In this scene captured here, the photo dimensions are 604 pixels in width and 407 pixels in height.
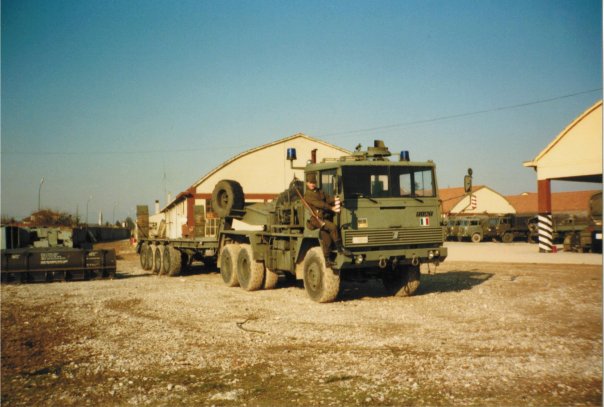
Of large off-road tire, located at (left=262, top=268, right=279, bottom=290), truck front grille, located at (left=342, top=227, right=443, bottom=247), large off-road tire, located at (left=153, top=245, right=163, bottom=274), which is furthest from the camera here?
large off-road tire, located at (left=153, top=245, right=163, bottom=274)

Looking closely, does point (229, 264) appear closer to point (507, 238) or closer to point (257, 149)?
point (257, 149)

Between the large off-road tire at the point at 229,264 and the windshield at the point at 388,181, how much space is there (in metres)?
4.51

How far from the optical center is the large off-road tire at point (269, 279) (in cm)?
1249

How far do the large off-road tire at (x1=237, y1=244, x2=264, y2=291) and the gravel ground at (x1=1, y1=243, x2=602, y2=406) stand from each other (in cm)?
54

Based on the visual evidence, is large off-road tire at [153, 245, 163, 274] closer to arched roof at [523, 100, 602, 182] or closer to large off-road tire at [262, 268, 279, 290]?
large off-road tire at [262, 268, 279, 290]

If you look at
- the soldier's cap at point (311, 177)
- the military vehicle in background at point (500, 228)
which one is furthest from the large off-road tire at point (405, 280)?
the military vehicle in background at point (500, 228)

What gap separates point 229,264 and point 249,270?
115cm

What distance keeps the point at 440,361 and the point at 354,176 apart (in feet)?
15.4

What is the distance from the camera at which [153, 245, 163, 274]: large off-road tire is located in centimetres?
1742

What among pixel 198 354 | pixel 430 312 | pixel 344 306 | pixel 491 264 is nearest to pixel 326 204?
pixel 344 306

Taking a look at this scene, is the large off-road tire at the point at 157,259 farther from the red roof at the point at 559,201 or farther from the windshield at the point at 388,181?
the red roof at the point at 559,201

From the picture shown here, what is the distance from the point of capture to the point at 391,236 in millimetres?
9766

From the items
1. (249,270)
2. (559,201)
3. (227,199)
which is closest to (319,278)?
(249,270)

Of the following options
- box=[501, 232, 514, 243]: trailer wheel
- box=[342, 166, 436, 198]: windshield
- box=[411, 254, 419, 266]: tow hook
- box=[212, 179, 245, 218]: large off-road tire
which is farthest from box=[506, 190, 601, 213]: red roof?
box=[411, 254, 419, 266]: tow hook
